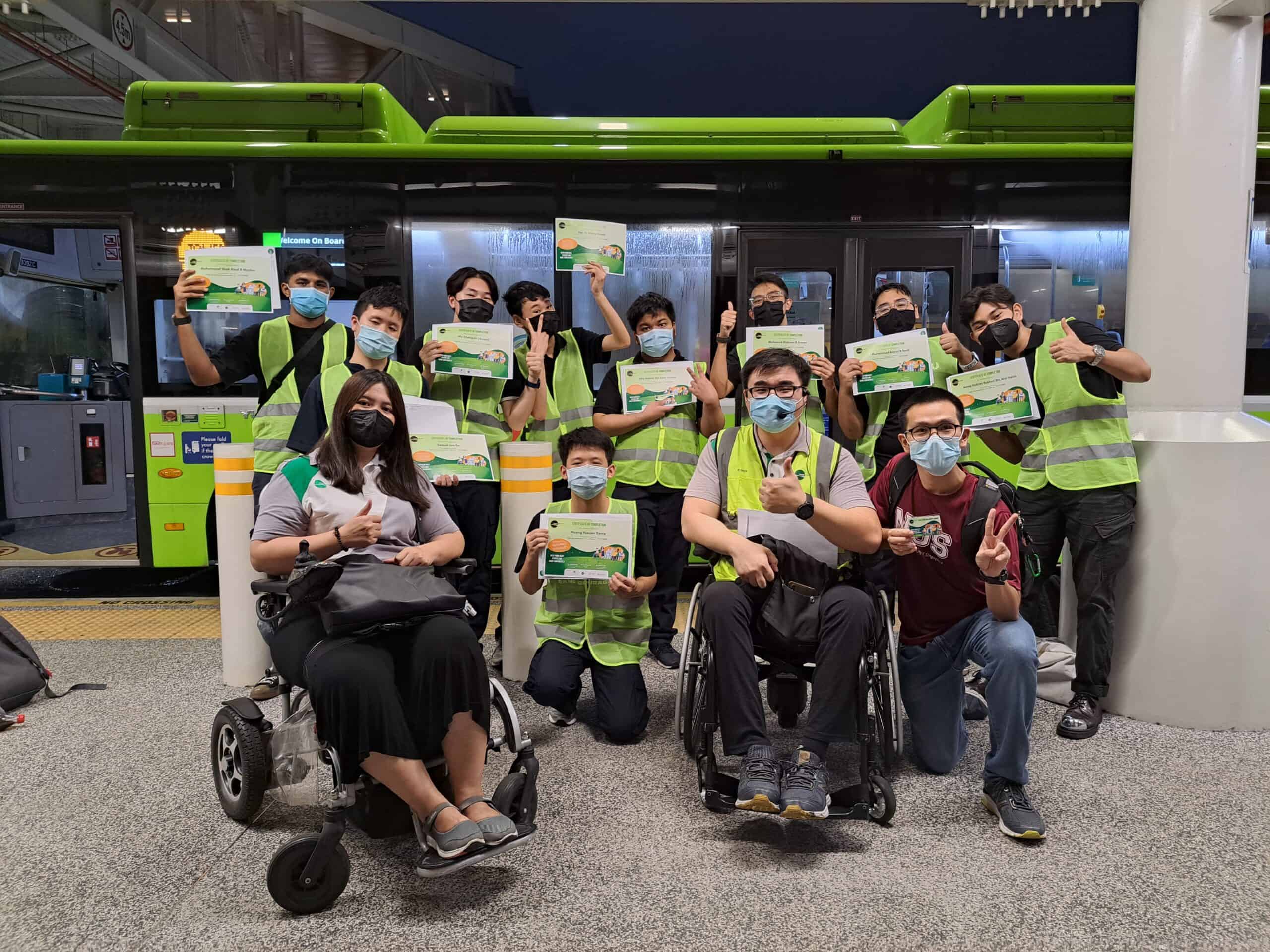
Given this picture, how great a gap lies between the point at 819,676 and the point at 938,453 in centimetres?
80

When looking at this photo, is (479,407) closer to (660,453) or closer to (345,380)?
(345,380)

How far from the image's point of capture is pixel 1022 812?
2.41m

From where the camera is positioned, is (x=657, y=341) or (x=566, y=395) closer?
(x=657, y=341)

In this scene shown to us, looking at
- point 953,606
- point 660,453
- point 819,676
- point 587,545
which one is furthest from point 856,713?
point 660,453

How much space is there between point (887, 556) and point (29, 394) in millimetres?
7975

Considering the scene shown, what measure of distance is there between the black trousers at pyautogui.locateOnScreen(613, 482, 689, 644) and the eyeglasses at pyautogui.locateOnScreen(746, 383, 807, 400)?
3.85ft

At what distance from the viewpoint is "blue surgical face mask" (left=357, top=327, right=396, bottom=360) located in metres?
3.25

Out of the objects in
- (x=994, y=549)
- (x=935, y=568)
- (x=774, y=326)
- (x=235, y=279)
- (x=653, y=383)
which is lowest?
(x=935, y=568)

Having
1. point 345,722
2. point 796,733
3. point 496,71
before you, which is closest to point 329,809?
point 345,722

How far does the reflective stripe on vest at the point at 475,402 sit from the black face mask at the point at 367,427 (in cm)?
134

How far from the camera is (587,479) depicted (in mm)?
3150

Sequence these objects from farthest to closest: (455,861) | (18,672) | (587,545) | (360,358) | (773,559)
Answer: (18,672) < (360,358) < (587,545) < (773,559) < (455,861)

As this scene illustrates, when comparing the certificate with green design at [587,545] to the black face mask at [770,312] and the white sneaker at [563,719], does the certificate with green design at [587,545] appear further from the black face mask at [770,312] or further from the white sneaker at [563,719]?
the black face mask at [770,312]

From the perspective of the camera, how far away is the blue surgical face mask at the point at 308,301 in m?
3.53
